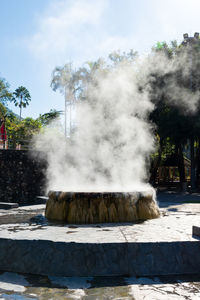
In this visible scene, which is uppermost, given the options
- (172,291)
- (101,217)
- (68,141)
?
(68,141)

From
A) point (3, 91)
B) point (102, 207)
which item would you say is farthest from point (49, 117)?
point (102, 207)

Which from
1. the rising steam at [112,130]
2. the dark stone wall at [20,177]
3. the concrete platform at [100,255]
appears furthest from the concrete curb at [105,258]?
the rising steam at [112,130]

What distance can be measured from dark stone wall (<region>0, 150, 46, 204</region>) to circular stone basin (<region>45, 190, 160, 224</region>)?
8280 mm

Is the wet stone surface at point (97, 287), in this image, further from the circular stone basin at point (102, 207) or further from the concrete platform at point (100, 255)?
the circular stone basin at point (102, 207)

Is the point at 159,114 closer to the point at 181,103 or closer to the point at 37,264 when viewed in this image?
the point at 181,103

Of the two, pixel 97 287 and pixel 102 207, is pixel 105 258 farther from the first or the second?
pixel 102 207

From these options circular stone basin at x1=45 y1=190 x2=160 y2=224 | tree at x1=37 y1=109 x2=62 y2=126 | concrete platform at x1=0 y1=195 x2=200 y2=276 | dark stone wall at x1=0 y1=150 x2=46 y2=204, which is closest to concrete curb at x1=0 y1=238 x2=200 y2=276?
concrete platform at x1=0 y1=195 x2=200 y2=276

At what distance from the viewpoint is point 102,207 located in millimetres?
6129

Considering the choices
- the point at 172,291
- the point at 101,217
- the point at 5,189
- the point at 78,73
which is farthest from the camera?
the point at 78,73

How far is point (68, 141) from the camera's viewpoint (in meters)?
18.8

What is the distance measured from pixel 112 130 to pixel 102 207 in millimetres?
11942

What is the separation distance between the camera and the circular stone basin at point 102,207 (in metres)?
6.10

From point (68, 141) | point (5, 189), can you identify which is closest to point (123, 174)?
point (68, 141)

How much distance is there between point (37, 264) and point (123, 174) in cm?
1566
